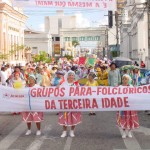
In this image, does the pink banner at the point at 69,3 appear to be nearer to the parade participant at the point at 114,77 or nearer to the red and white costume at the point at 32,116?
the red and white costume at the point at 32,116

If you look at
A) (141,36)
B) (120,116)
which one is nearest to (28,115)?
(120,116)

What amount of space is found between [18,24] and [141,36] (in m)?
23.2

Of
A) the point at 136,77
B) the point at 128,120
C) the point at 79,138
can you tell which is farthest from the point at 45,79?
the point at 128,120

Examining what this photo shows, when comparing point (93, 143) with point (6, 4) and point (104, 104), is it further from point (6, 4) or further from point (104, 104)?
point (6, 4)

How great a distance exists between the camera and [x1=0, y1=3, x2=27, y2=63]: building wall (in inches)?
2493

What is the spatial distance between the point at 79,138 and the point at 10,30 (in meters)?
60.1

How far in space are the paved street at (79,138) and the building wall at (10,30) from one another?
1910 inches

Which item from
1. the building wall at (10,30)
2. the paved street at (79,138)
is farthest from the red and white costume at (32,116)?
the building wall at (10,30)

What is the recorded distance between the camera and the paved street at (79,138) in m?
10.2

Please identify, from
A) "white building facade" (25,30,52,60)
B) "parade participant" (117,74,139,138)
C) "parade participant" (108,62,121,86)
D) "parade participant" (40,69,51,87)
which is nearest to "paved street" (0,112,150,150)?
"parade participant" (117,74,139,138)

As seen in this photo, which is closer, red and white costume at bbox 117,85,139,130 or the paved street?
the paved street

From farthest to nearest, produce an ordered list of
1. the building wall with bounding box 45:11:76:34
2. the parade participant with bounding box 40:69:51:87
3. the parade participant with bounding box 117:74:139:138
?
the building wall with bounding box 45:11:76:34 → the parade participant with bounding box 40:69:51:87 → the parade participant with bounding box 117:74:139:138

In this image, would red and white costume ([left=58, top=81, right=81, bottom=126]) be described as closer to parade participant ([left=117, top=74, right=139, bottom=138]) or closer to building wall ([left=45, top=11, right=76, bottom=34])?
parade participant ([left=117, top=74, right=139, bottom=138])

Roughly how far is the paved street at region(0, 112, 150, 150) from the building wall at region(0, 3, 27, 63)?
48522 mm
